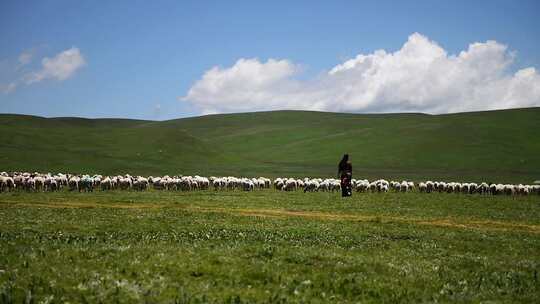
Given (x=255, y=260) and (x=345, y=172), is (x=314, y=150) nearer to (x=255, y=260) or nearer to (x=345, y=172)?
(x=345, y=172)

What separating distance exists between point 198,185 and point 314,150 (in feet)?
286

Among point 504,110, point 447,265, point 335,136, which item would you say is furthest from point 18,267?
point 504,110

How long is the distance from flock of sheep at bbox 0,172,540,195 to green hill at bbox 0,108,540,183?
32519 millimetres

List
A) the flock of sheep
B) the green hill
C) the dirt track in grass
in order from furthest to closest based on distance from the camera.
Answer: the green hill → the flock of sheep → the dirt track in grass

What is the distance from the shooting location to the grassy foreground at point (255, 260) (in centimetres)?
1148

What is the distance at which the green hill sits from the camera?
335ft

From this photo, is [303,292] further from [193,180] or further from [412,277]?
[193,180]

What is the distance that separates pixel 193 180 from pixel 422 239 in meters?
41.9

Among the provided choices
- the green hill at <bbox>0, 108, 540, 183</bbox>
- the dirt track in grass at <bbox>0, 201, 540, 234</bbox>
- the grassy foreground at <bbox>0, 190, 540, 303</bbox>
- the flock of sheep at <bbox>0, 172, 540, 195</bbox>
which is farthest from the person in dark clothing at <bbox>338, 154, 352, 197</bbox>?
the green hill at <bbox>0, 108, 540, 183</bbox>

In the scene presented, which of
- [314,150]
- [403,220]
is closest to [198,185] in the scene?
[403,220]

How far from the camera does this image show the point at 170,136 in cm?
13288

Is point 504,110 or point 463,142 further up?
point 504,110

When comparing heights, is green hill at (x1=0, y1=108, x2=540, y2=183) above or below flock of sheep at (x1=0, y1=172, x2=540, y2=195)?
above

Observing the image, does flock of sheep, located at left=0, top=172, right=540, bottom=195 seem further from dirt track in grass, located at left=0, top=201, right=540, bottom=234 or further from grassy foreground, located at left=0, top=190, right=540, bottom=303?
grassy foreground, located at left=0, top=190, right=540, bottom=303
